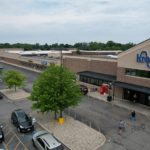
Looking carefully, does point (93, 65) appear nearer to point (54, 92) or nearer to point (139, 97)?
point (139, 97)

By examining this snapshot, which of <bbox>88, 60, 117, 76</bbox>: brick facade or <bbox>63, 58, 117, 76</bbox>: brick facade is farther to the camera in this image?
<bbox>63, 58, 117, 76</bbox>: brick facade

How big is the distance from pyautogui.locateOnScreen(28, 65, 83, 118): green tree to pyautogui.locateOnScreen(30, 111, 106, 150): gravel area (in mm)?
1904

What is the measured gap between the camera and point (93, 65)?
33281 mm

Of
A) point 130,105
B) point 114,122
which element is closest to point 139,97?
point 130,105

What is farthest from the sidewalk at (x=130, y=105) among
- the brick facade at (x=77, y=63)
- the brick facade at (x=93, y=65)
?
the brick facade at (x=77, y=63)

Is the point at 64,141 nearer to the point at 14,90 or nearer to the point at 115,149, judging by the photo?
the point at 115,149

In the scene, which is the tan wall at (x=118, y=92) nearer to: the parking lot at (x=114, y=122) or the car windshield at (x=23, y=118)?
the parking lot at (x=114, y=122)

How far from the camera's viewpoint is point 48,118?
1842cm

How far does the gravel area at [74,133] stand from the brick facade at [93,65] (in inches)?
598

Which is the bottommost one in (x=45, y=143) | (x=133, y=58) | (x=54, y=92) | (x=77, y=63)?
(x=45, y=143)

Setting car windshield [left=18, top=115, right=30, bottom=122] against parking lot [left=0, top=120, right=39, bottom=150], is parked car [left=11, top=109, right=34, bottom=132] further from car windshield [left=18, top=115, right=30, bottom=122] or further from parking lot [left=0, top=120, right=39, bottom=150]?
parking lot [left=0, top=120, right=39, bottom=150]

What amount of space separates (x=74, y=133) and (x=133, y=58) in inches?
595

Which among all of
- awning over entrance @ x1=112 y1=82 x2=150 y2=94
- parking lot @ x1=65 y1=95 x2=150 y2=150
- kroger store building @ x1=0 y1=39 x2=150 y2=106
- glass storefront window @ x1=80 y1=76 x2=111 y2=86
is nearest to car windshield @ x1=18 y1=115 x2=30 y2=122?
parking lot @ x1=65 y1=95 x2=150 y2=150

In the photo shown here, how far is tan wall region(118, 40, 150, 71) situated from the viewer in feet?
70.8
